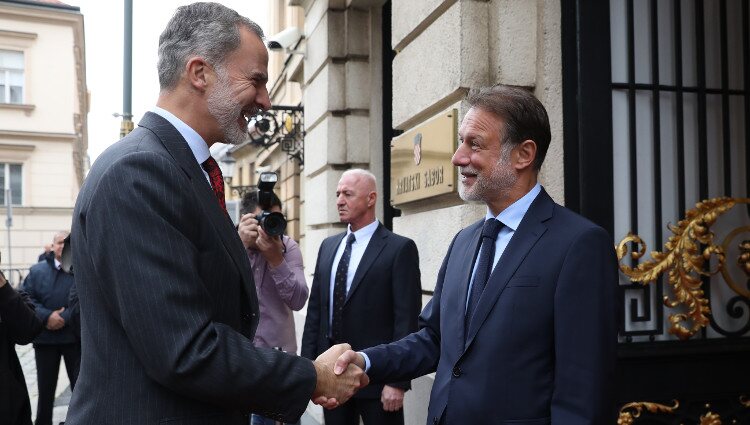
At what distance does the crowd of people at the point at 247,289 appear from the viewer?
1798 mm

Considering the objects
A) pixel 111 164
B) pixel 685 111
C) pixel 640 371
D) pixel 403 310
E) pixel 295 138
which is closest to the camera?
pixel 111 164

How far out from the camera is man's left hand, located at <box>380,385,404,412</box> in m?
4.00

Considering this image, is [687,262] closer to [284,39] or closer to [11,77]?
[284,39]

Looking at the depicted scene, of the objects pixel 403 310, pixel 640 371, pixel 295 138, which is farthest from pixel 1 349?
pixel 295 138

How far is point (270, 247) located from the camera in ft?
15.1

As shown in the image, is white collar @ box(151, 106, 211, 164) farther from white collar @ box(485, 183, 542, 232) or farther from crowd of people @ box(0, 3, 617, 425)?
white collar @ box(485, 183, 542, 232)

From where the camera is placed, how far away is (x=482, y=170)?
2.49 m

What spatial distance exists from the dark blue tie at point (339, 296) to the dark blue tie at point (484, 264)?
1943mm

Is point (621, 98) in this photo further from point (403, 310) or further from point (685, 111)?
point (403, 310)

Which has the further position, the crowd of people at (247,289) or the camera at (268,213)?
the camera at (268,213)

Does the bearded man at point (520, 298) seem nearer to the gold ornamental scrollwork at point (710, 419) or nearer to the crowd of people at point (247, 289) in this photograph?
the crowd of people at point (247, 289)

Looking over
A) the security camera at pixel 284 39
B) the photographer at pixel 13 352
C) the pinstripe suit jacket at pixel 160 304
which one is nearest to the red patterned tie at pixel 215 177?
the pinstripe suit jacket at pixel 160 304

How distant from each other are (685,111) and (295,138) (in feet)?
23.2

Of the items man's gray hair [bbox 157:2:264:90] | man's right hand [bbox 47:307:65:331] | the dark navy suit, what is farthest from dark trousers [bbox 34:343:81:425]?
the dark navy suit
